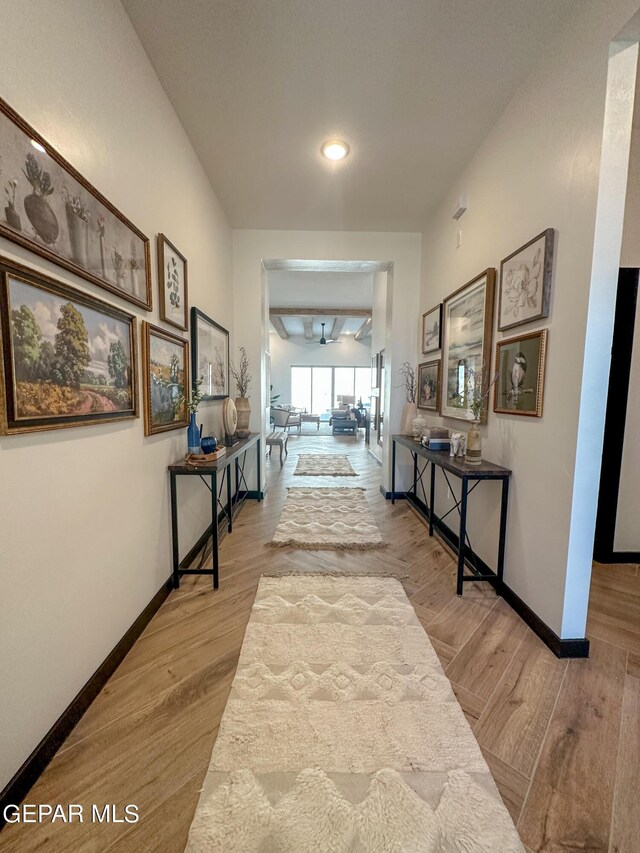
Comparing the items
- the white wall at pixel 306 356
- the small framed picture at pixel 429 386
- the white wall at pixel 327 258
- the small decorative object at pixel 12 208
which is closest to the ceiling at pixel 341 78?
the white wall at pixel 327 258

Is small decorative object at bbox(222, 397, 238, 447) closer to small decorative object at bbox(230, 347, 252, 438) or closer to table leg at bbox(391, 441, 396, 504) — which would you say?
small decorative object at bbox(230, 347, 252, 438)

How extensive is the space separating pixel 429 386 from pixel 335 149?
2.27m

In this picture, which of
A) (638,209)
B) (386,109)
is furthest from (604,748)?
(386,109)

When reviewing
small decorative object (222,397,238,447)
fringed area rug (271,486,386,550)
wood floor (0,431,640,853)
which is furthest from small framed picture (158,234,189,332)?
fringed area rug (271,486,386,550)

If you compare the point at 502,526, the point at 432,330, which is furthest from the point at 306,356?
the point at 502,526

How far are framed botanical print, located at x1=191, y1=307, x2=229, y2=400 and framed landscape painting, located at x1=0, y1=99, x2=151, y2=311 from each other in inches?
37.2

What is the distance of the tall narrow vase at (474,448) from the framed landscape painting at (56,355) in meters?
2.17

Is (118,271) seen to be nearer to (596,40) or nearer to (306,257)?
(596,40)

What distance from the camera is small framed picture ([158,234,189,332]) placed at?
2.05m

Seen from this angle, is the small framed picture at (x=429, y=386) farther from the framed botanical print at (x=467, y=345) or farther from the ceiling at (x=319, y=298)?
the ceiling at (x=319, y=298)

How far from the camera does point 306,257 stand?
3.86 metres

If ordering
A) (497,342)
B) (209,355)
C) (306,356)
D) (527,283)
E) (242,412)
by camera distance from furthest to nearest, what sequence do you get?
1. (306,356)
2. (242,412)
3. (209,355)
4. (497,342)
5. (527,283)

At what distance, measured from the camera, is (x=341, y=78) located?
1.97 metres

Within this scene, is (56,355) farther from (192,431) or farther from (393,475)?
(393,475)
